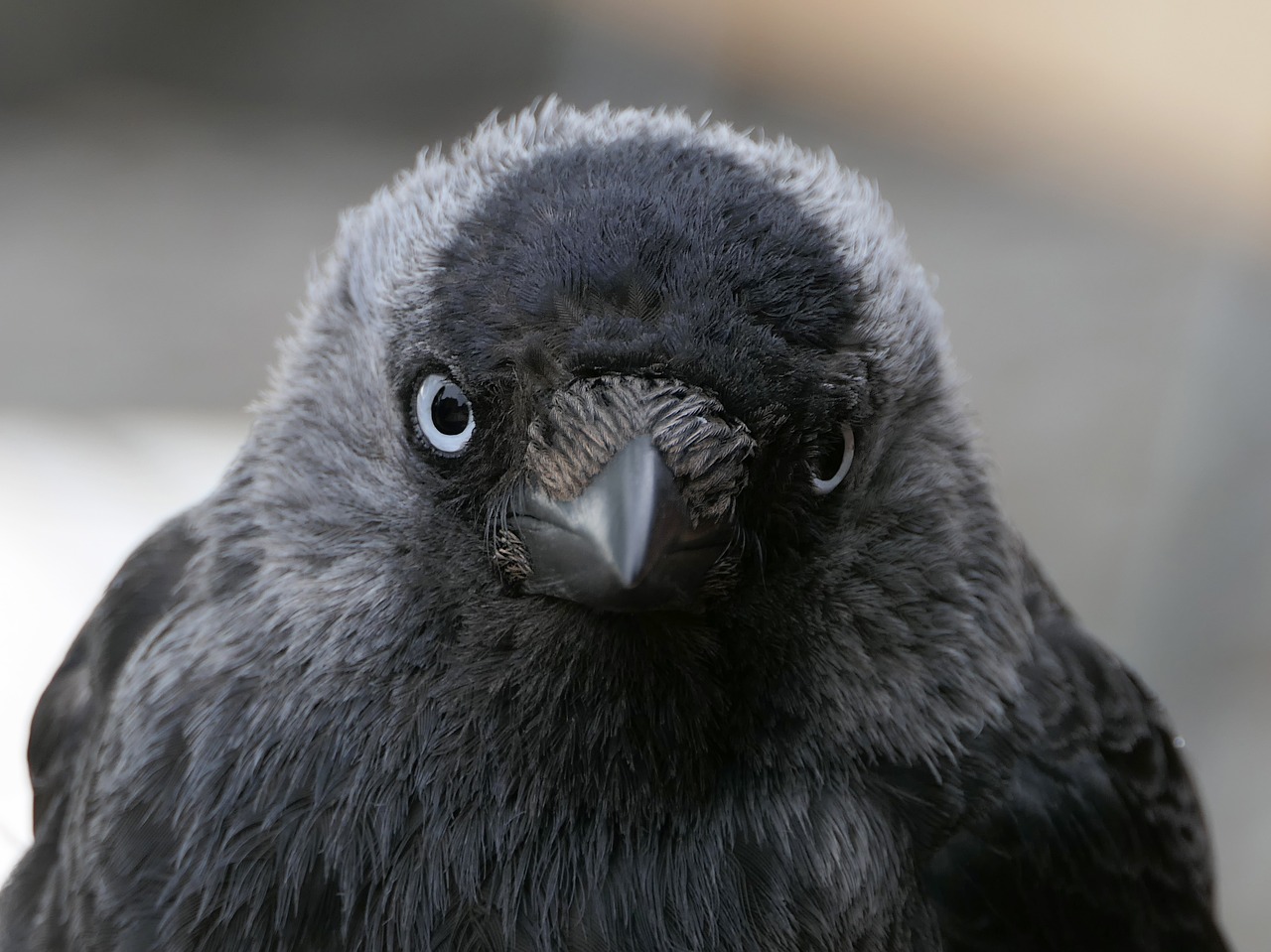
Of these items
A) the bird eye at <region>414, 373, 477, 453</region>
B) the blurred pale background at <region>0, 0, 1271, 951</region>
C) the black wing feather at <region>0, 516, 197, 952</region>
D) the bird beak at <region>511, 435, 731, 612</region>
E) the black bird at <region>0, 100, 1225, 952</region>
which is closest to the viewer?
the bird beak at <region>511, 435, 731, 612</region>

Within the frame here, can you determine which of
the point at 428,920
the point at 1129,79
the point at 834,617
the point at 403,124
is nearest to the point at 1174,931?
the point at 834,617

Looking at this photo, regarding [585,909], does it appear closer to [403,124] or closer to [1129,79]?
[1129,79]

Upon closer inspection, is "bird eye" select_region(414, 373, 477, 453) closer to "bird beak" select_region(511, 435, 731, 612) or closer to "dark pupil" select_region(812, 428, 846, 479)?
→ "bird beak" select_region(511, 435, 731, 612)

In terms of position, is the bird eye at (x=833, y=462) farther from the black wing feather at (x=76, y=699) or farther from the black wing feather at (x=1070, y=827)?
the black wing feather at (x=76, y=699)

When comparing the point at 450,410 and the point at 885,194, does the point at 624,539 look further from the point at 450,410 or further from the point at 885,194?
the point at 885,194

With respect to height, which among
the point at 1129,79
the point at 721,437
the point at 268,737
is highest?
the point at 1129,79

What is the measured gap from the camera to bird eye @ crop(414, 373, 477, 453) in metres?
1.72

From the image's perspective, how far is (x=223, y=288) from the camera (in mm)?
7488

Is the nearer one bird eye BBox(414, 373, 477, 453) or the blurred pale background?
bird eye BBox(414, 373, 477, 453)

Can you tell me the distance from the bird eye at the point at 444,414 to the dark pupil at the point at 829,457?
47 cm

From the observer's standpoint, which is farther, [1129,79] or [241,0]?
[241,0]

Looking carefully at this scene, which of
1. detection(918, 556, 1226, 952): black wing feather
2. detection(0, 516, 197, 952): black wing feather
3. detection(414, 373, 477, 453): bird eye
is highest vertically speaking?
detection(414, 373, 477, 453): bird eye

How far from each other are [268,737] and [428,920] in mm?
349

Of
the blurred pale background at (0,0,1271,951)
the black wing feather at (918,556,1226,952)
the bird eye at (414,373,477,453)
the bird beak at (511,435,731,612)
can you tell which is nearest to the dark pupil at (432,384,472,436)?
the bird eye at (414,373,477,453)
